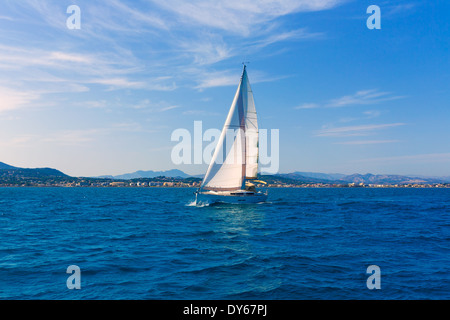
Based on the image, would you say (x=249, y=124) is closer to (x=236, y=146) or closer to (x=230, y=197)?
(x=236, y=146)

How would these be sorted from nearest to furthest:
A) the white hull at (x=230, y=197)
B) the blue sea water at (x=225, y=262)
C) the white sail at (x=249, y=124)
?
the blue sea water at (x=225, y=262) → the white hull at (x=230, y=197) → the white sail at (x=249, y=124)

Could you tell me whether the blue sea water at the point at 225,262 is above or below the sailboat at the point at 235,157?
below

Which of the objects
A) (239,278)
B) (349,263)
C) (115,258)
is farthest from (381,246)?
(115,258)

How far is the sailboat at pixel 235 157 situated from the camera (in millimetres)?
51938

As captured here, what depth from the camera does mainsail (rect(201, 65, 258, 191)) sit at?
51969 mm

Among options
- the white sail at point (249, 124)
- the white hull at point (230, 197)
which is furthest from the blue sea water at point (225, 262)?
the white sail at point (249, 124)

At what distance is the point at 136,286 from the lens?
47.1 feet

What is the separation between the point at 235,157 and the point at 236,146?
1.93m

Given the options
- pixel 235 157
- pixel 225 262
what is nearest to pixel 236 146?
pixel 235 157

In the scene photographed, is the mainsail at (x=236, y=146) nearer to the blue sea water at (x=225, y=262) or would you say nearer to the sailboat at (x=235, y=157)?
the sailboat at (x=235, y=157)

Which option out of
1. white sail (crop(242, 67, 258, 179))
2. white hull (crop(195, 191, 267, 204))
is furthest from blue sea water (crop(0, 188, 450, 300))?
white sail (crop(242, 67, 258, 179))

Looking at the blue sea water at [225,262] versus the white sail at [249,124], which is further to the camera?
the white sail at [249,124]

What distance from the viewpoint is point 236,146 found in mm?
52688

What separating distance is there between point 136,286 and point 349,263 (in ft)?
40.8
